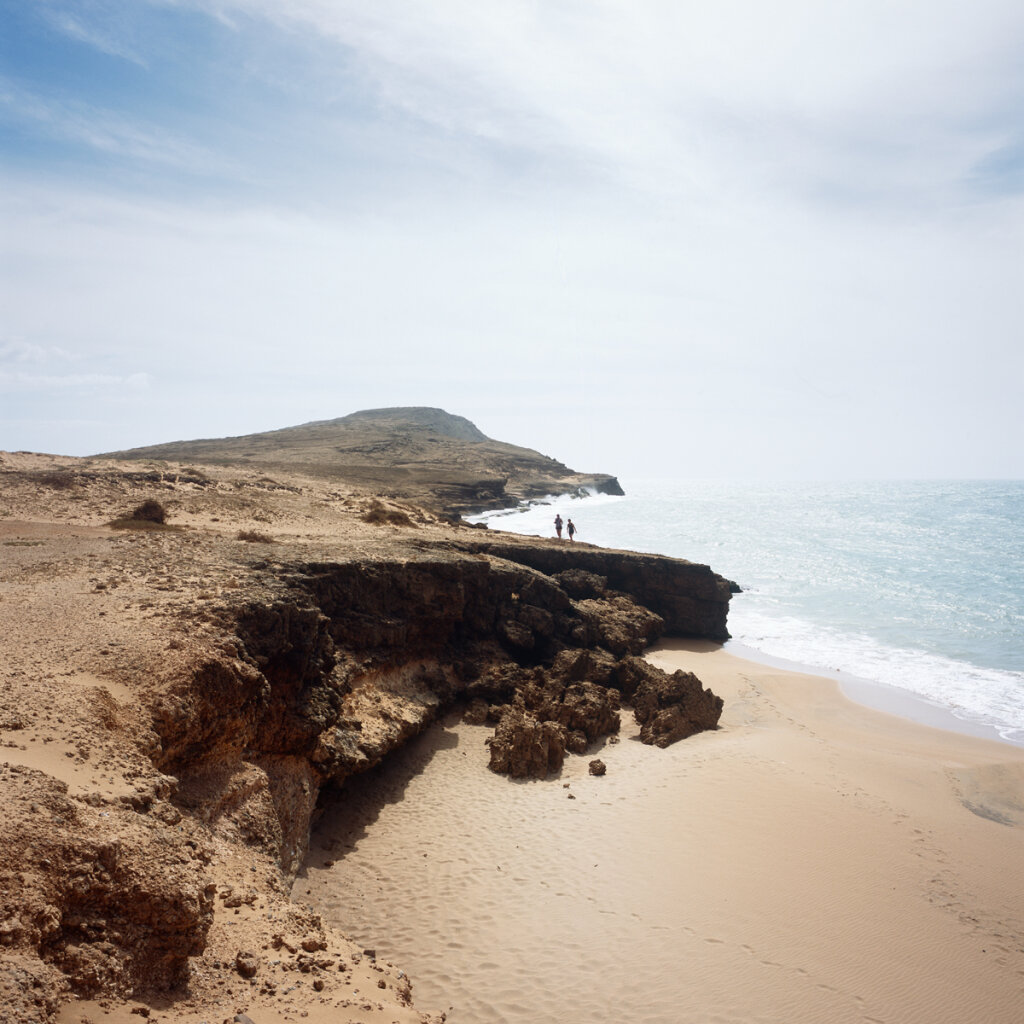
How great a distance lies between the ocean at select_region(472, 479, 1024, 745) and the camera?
19906mm

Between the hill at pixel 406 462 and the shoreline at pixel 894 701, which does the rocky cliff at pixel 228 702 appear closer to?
the shoreline at pixel 894 701

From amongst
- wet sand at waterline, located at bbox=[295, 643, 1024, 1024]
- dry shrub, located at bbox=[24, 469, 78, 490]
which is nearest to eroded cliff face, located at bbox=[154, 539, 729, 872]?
wet sand at waterline, located at bbox=[295, 643, 1024, 1024]

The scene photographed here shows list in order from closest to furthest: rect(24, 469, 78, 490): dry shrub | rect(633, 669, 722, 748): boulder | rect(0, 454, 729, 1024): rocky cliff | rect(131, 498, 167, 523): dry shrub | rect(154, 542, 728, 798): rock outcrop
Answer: rect(0, 454, 729, 1024): rocky cliff → rect(154, 542, 728, 798): rock outcrop → rect(633, 669, 722, 748): boulder → rect(131, 498, 167, 523): dry shrub → rect(24, 469, 78, 490): dry shrub

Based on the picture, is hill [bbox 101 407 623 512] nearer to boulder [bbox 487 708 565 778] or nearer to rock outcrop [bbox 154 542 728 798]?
rock outcrop [bbox 154 542 728 798]

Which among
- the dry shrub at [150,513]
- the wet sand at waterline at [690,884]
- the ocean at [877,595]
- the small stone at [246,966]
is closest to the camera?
the small stone at [246,966]

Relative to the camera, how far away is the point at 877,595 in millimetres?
32750

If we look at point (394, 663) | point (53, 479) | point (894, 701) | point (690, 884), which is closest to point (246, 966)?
point (690, 884)

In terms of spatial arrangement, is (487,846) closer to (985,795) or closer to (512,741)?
(512,741)

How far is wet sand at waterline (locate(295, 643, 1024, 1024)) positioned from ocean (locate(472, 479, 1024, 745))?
6.86m

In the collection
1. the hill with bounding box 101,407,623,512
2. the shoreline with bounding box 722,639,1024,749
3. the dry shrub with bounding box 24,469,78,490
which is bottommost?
the shoreline with bounding box 722,639,1024,749

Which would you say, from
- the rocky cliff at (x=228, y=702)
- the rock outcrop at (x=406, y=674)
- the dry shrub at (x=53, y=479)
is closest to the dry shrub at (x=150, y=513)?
the rocky cliff at (x=228, y=702)

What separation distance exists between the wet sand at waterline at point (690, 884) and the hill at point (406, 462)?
2994 cm

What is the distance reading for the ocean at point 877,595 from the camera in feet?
65.3

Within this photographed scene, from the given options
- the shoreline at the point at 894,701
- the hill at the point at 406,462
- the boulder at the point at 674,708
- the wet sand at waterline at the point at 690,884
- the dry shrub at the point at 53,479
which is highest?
the hill at the point at 406,462
